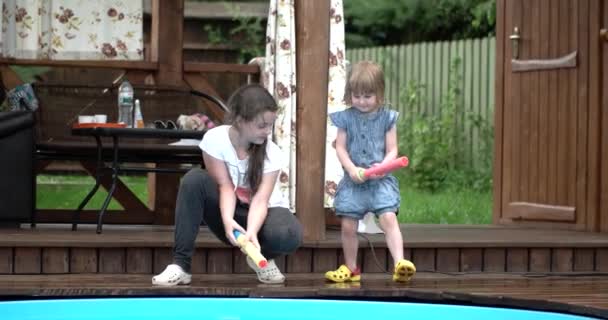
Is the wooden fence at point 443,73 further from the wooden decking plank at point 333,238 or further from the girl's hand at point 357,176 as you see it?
the girl's hand at point 357,176

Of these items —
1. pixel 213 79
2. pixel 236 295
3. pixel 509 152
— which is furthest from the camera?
pixel 213 79

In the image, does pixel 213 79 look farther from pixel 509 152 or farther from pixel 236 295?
pixel 236 295

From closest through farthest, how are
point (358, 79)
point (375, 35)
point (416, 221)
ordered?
point (358, 79)
point (416, 221)
point (375, 35)

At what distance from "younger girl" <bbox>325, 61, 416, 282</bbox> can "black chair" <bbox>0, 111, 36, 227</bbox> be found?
5.83 feet

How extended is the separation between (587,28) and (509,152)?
3.44ft

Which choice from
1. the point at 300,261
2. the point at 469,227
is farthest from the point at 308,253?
the point at 469,227

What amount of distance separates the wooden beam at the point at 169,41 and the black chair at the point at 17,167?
4.21ft

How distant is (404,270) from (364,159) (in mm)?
533

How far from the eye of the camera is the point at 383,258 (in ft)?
20.0

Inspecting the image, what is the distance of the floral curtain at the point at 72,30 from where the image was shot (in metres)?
7.51

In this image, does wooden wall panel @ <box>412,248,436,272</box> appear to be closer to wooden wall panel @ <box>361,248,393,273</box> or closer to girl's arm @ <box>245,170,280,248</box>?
wooden wall panel @ <box>361,248,393,273</box>

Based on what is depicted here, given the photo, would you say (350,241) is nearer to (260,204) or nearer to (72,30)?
(260,204)

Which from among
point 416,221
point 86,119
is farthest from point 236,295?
point 416,221

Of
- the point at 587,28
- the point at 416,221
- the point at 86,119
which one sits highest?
the point at 587,28
